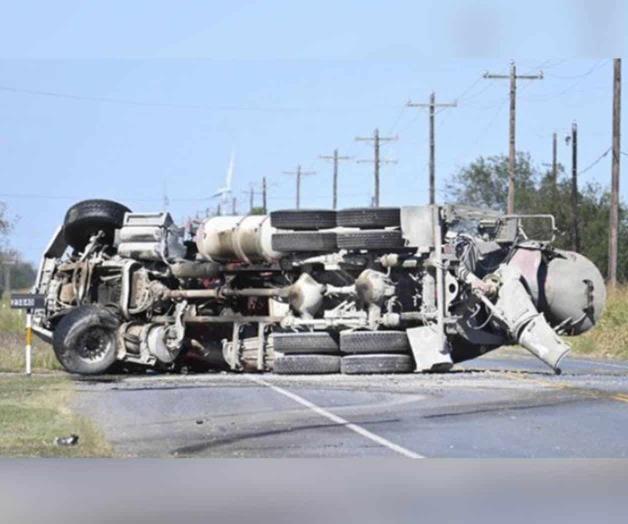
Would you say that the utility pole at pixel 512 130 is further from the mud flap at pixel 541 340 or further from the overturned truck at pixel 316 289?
the mud flap at pixel 541 340

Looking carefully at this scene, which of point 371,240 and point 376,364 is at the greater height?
point 371,240

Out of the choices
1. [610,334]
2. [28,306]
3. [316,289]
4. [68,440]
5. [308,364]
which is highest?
[316,289]

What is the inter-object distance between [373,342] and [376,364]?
200mm

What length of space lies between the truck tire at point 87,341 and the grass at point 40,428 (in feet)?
14.4

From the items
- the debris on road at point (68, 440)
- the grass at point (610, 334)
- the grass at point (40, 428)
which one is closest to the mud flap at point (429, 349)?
the grass at point (610, 334)

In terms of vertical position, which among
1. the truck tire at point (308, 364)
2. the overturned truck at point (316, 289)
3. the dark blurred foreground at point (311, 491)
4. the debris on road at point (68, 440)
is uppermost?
the overturned truck at point (316, 289)

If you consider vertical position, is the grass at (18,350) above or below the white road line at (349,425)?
above

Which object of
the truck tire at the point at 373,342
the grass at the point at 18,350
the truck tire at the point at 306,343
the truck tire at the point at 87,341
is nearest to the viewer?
the truck tire at the point at 373,342

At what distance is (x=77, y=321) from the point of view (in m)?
13.4

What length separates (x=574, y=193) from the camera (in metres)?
9.27

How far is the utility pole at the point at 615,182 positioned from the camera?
727 centimetres

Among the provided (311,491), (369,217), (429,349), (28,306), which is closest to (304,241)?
(369,217)

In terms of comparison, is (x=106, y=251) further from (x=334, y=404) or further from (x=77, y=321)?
(x=334, y=404)

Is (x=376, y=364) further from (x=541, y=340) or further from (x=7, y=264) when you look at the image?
(x=7, y=264)
